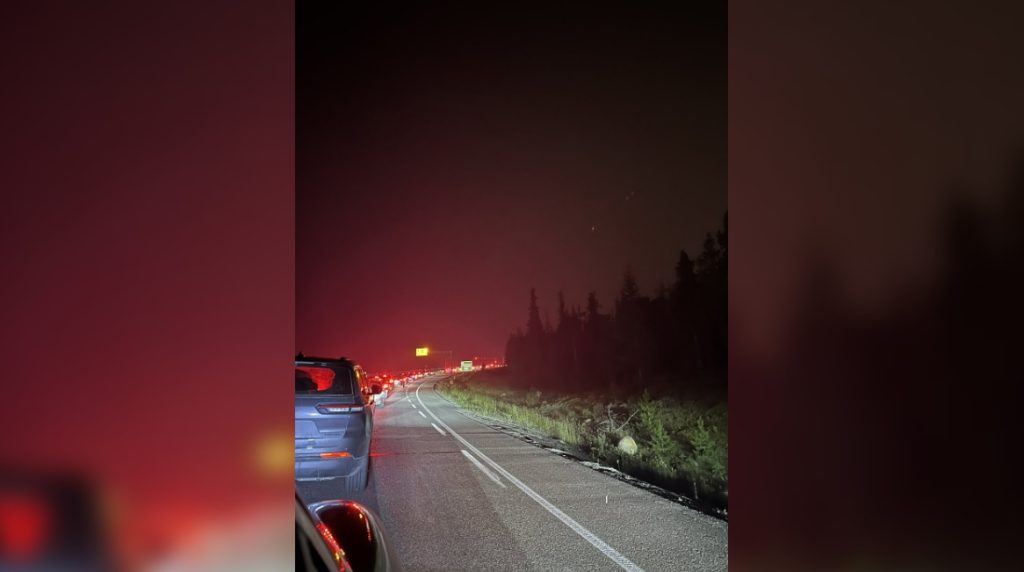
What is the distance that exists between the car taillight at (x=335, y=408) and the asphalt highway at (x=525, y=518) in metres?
1.08

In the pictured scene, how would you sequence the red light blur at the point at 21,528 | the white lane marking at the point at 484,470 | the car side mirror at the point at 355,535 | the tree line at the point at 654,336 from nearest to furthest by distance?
the red light blur at the point at 21,528 → the car side mirror at the point at 355,535 → the white lane marking at the point at 484,470 → the tree line at the point at 654,336

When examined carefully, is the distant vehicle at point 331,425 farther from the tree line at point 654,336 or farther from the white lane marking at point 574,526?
the tree line at point 654,336

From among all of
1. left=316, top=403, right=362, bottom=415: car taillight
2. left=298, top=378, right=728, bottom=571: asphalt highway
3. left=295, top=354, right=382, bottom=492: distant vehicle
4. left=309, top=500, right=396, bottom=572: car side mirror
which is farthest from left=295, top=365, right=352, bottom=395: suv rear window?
left=309, top=500, right=396, bottom=572: car side mirror

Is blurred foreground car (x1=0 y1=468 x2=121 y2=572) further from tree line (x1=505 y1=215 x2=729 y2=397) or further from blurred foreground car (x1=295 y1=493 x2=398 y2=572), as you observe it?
tree line (x1=505 y1=215 x2=729 y2=397)

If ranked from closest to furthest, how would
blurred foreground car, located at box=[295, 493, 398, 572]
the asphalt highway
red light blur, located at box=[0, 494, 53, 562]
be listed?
1. red light blur, located at box=[0, 494, 53, 562]
2. blurred foreground car, located at box=[295, 493, 398, 572]
3. the asphalt highway

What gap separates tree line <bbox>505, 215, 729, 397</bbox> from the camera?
4772 centimetres

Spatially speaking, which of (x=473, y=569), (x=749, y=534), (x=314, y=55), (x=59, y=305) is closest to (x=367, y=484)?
(x=473, y=569)

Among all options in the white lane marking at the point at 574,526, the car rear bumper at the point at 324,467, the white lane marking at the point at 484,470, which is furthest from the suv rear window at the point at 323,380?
the white lane marking at the point at 574,526

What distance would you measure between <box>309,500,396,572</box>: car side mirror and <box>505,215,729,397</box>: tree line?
122ft

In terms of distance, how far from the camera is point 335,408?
23.6 feet

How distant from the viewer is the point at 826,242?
8.23 feet

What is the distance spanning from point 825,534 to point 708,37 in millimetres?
7121

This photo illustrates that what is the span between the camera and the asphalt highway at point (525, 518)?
15.5ft

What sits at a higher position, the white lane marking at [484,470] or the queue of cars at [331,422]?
the queue of cars at [331,422]
